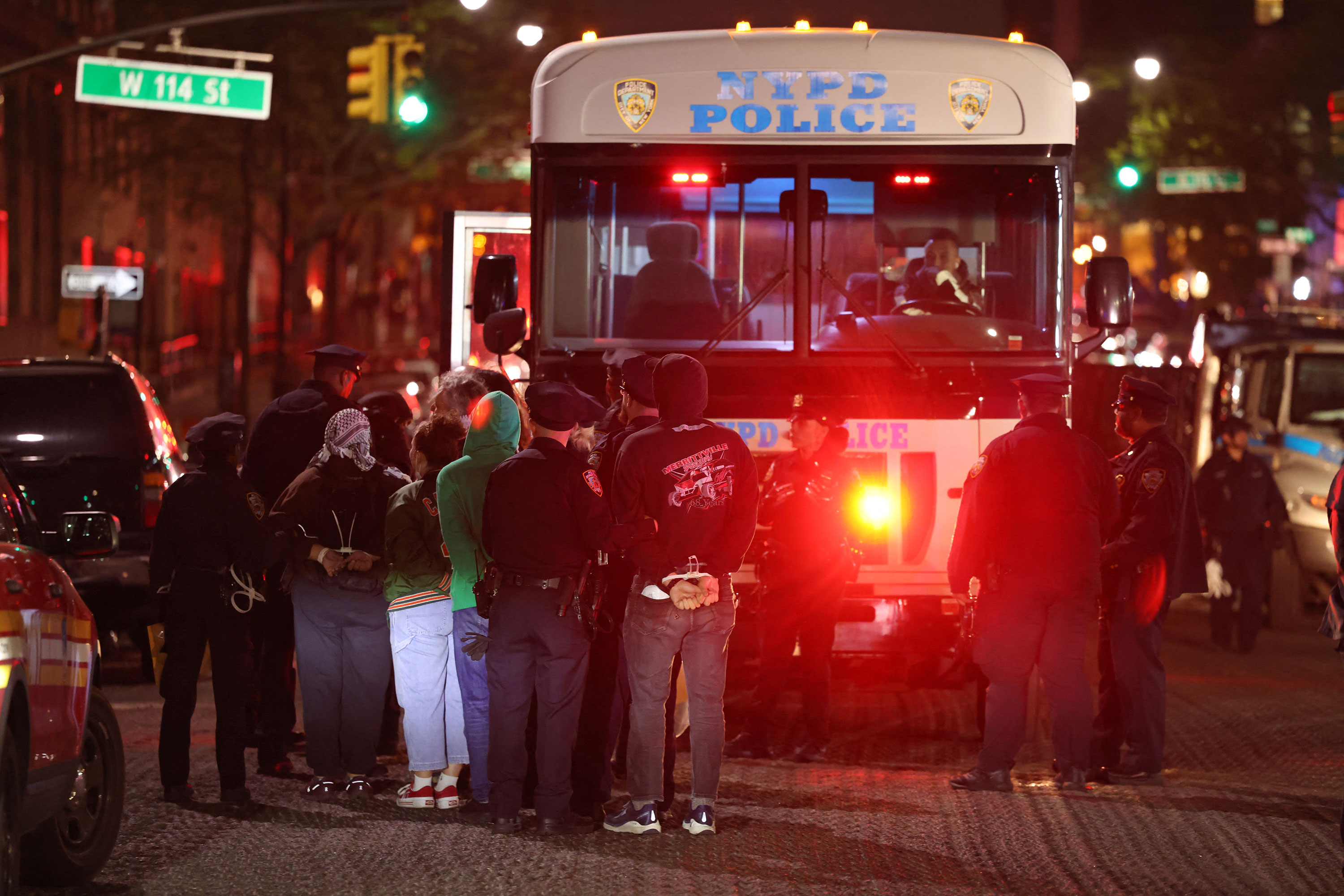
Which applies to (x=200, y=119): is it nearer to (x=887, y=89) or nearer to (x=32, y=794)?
(x=887, y=89)

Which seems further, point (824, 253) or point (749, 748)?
point (824, 253)

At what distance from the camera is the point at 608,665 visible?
7.66m

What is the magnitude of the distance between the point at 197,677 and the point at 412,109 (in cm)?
1560

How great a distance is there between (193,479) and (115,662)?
218 inches

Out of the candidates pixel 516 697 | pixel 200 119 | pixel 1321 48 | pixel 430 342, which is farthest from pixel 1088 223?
pixel 516 697

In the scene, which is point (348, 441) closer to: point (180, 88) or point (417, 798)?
point (417, 798)

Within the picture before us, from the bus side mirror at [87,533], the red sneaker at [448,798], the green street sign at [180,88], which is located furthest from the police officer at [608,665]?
the green street sign at [180,88]

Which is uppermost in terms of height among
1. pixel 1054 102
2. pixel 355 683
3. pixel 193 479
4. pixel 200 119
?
pixel 200 119

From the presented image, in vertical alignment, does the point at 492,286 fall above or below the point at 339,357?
above

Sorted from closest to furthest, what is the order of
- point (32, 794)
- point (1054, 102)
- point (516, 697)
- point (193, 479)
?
point (32, 794) → point (516, 697) → point (193, 479) → point (1054, 102)

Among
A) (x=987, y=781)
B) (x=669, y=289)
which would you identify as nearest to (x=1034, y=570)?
(x=987, y=781)

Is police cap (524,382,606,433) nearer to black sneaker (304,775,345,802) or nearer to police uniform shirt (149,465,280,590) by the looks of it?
police uniform shirt (149,465,280,590)

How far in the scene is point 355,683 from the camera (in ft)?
26.7

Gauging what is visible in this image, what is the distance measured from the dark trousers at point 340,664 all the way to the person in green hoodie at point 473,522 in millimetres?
527
